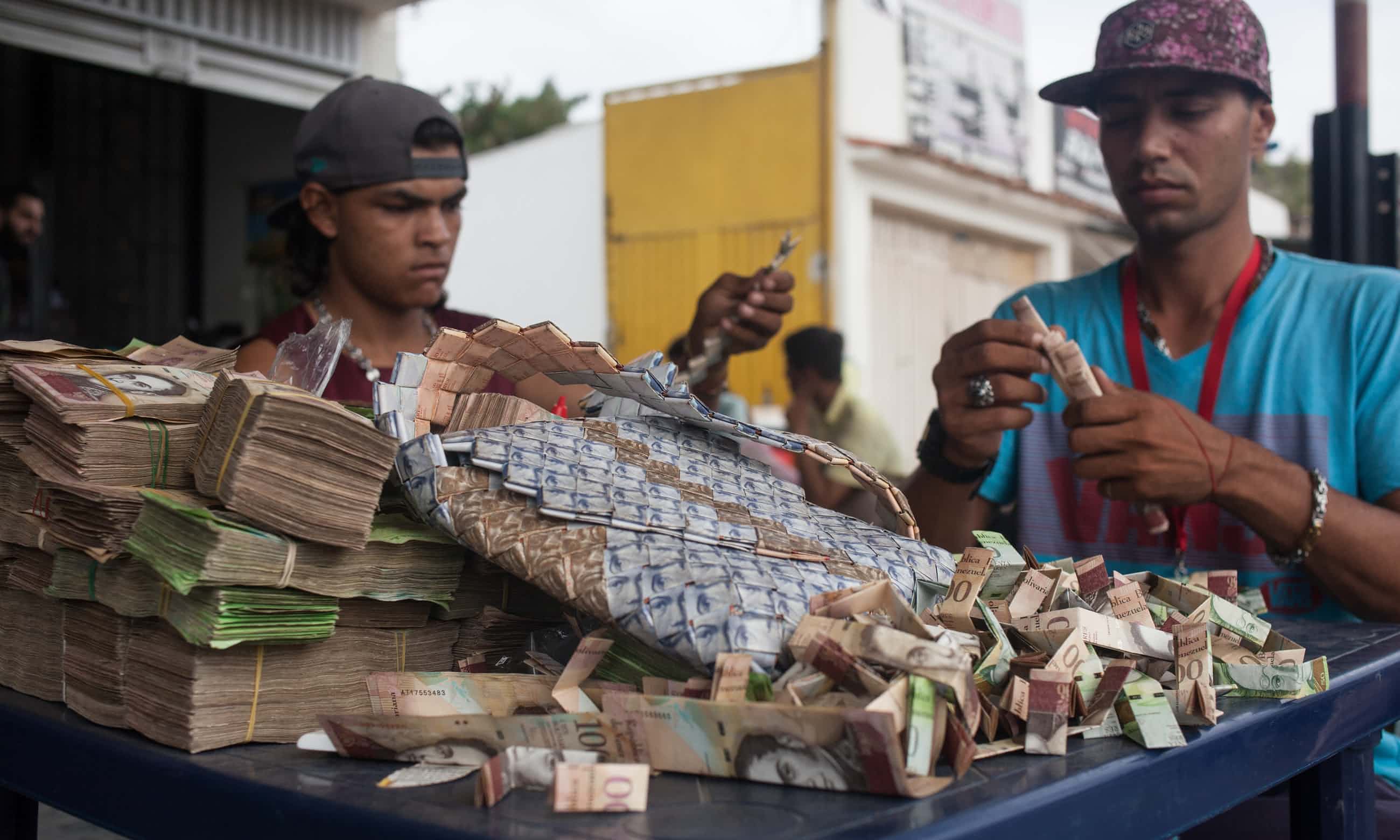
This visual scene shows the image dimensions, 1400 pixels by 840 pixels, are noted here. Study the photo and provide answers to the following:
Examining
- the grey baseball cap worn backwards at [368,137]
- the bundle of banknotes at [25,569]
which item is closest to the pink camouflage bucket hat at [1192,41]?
the grey baseball cap worn backwards at [368,137]

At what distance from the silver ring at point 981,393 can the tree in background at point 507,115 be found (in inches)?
667

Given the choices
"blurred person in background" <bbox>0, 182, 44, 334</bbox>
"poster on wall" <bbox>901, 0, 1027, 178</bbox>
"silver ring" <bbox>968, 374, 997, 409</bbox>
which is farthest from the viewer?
"poster on wall" <bbox>901, 0, 1027, 178</bbox>

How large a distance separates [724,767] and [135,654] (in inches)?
20.6

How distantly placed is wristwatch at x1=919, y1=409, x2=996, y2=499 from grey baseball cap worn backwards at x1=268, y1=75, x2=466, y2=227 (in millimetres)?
992

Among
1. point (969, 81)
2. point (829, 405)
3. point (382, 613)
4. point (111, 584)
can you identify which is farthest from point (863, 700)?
point (969, 81)

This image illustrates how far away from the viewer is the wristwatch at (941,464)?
1.88 meters

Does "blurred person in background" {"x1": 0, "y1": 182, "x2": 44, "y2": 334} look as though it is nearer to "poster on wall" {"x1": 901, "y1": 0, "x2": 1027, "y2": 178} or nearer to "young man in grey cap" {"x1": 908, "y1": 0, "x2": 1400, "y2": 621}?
"young man in grey cap" {"x1": 908, "y1": 0, "x2": 1400, "y2": 621}

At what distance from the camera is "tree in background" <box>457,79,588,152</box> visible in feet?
61.1

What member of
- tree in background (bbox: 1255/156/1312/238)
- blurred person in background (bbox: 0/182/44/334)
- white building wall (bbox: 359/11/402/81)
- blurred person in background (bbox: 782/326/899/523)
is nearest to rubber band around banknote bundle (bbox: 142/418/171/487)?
blurred person in background (bbox: 782/326/899/523)

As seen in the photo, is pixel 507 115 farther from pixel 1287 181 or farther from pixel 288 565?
pixel 288 565

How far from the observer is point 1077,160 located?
13195 millimetres

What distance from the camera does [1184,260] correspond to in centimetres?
201

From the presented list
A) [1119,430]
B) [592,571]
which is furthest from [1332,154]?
[592,571]

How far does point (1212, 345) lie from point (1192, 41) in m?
0.50
